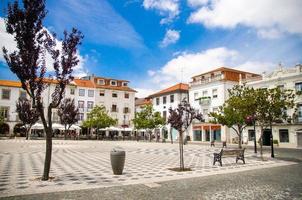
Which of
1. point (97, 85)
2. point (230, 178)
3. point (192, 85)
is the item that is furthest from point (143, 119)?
point (230, 178)

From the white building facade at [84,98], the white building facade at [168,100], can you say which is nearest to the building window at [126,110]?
the white building facade at [84,98]

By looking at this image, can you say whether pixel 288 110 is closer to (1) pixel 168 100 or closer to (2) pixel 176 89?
(2) pixel 176 89

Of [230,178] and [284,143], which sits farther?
[284,143]

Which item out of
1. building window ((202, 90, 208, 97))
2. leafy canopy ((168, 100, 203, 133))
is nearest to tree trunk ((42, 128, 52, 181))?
leafy canopy ((168, 100, 203, 133))

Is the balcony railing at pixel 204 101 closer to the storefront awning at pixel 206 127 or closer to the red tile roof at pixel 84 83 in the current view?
the storefront awning at pixel 206 127

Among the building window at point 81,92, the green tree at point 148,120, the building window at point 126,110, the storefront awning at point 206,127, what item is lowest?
the storefront awning at point 206,127

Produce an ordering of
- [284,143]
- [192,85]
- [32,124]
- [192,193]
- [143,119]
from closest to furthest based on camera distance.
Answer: [192,193] → [284,143] → [32,124] → [143,119] → [192,85]

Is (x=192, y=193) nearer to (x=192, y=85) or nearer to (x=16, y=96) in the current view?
(x=192, y=85)

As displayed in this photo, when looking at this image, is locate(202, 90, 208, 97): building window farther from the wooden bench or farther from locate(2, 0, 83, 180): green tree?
locate(2, 0, 83, 180): green tree

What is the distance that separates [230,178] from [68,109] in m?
37.0

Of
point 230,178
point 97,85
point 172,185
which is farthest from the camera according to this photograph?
point 97,85

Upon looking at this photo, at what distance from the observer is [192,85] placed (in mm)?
52188

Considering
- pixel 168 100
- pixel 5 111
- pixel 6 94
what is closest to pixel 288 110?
pixel 168 100

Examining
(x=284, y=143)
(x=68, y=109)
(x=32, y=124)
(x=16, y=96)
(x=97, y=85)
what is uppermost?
(x=97, y=85)
